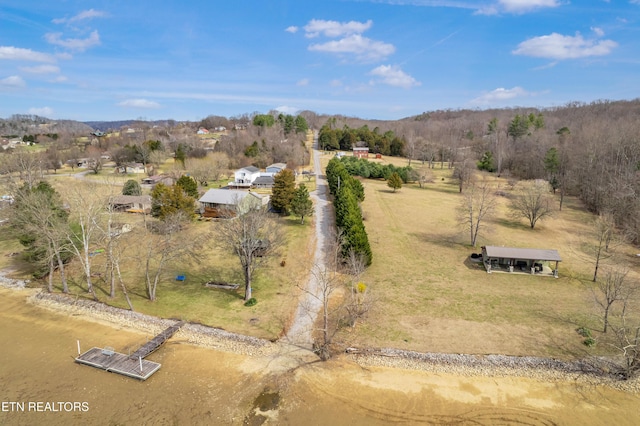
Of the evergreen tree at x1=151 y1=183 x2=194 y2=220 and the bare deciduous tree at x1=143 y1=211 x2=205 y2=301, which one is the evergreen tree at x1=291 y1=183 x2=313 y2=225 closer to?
the bare deciduous tree at x1=143 y1=211 x2=205 y2=301

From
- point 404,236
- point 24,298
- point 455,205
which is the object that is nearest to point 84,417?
point 24,298

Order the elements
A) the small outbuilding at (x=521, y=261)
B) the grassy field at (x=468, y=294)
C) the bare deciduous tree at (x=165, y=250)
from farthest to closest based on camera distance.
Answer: the small outbuilding at (x=521, y=261) → the bare deciduous tree at (x=165, y=250) → the grassy field at (x=468, y=294)

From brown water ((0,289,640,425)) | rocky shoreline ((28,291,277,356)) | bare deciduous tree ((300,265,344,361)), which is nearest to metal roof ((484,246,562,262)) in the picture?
bare deciduous tree ((300,265,344,361))

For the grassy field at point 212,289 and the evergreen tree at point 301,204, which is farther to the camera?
the evergreen tree at point 301,204

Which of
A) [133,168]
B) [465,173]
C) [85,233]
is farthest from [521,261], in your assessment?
[133,168]

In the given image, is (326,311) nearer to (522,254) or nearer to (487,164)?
(522,254)

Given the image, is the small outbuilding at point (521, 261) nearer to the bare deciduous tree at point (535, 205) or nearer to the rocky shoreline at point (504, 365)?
the bare deciduous tree at point (535, 205)

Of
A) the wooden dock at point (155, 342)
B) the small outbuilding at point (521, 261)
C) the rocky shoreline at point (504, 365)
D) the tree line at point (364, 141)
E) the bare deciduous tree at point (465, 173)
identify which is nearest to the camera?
the rocky shoreline at point (504, 365)

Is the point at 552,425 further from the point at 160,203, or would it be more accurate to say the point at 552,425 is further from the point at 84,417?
the point at 160,203

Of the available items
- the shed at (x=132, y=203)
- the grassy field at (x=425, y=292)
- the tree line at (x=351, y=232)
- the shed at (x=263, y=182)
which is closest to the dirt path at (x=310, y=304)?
the grassy field at (x=425, y=292)
